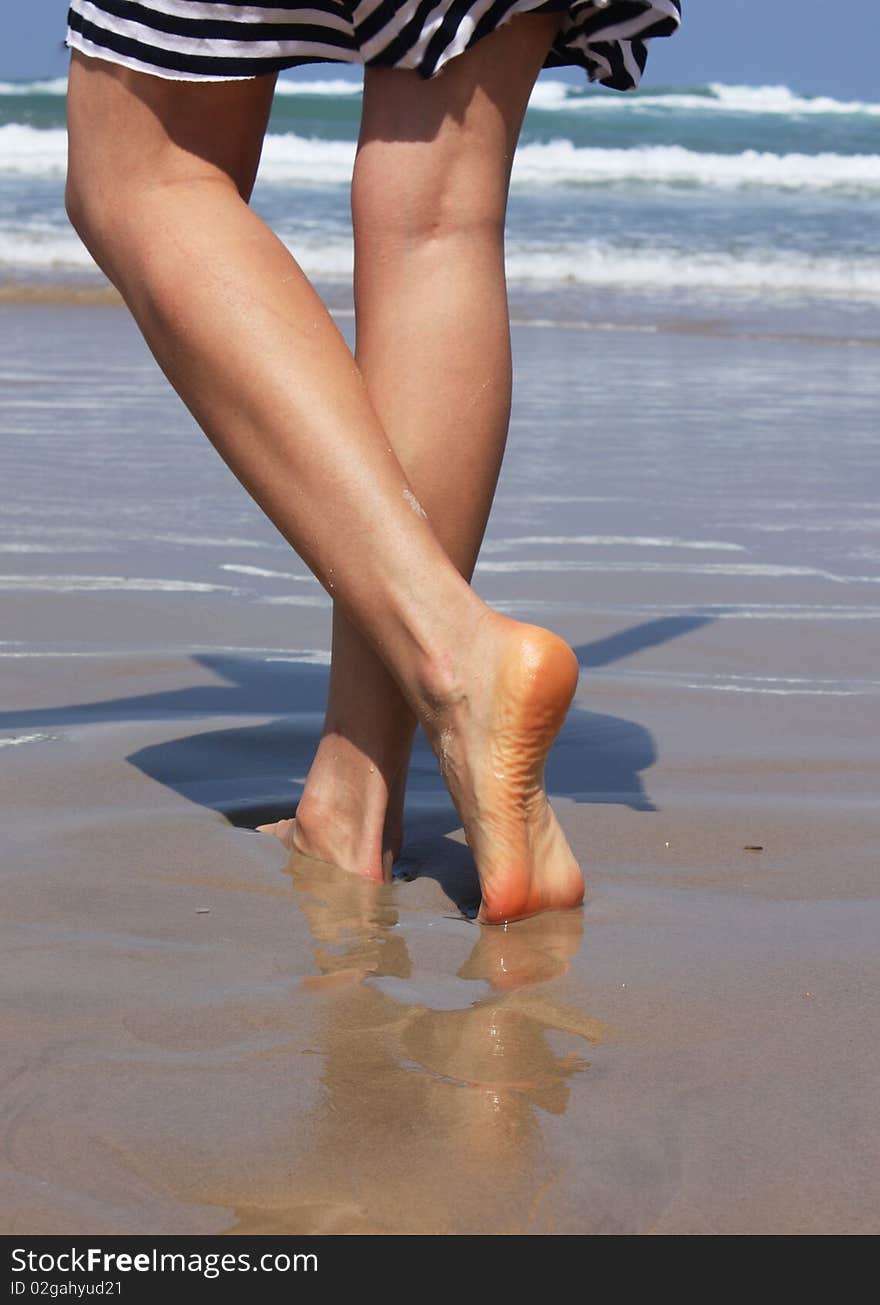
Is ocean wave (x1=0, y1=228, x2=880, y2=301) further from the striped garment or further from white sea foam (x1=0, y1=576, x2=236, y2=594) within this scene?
the striped garment

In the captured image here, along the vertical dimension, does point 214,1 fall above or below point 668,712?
above

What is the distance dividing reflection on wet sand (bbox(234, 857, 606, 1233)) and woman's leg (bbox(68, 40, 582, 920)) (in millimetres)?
93

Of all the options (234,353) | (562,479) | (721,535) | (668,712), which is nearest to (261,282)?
(234,353)

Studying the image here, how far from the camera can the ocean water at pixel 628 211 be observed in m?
7.87

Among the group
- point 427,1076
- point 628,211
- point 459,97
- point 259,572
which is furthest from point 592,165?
point 427,1076

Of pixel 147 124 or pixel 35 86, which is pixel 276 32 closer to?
pixel 147 124

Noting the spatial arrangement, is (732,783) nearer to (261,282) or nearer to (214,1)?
(261,282)

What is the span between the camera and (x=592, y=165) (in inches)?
693

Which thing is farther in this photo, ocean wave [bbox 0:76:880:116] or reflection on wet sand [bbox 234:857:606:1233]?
ocean wave [bbox 0:76:880:116]

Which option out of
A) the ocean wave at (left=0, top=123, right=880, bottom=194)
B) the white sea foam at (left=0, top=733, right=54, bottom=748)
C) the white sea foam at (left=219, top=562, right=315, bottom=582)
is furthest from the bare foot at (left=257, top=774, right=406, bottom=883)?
the ocean wave at (left=0, top=123, right=880, bottom=194)

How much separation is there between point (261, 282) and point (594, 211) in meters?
11.4

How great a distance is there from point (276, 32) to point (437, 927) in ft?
2.19

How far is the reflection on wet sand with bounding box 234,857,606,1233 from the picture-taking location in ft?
2.53
